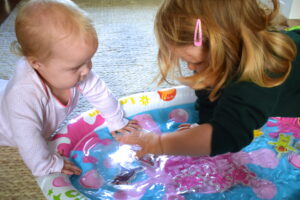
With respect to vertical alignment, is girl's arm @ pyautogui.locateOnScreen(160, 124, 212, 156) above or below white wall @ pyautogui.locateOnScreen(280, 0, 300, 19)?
below

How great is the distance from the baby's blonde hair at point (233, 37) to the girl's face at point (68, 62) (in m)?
0.17

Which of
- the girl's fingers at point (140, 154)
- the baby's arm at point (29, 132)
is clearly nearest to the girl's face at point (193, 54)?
the girl's fingers at point (140, 154)

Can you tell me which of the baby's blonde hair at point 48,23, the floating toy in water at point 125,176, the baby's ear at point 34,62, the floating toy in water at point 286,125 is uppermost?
the baby's blonde hair at point 48,23

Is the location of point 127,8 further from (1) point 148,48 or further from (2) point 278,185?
(2) point 278,185

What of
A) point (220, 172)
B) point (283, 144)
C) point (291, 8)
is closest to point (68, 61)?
point (220, 172)

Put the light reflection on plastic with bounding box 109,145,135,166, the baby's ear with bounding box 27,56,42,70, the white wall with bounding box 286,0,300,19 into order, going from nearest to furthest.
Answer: the baby's ear with bounding box 27,56,42,70
the light reflection on plastic with bounding box 109,145,135,166
the white wall with bounding box 286,0,300,19

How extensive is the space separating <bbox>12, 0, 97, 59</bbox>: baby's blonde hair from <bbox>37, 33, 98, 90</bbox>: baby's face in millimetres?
14

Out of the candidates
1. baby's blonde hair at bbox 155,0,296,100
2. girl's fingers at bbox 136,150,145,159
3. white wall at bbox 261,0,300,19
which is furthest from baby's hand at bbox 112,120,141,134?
white wall at bbox 261,0,300,19

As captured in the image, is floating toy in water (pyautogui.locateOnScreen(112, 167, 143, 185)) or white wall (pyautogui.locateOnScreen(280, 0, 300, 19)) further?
white wall (pyautogui.locateOnScreen(280, 0, 300, 19))

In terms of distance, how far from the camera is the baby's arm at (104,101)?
982mm

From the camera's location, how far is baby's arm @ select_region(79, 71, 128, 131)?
38.7 inches

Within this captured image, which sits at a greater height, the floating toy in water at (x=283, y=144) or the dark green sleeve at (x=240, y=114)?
the dark green sleeve at (x=240, y=114)

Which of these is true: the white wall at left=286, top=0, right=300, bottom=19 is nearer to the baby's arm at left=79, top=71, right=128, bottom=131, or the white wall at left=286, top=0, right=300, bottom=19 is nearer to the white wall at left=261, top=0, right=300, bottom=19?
the white wall at left=261, top=0, right=300, bottom=19

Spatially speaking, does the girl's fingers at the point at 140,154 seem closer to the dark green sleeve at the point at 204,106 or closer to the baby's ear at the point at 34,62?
the dark green sleeve at the point at 204,106
